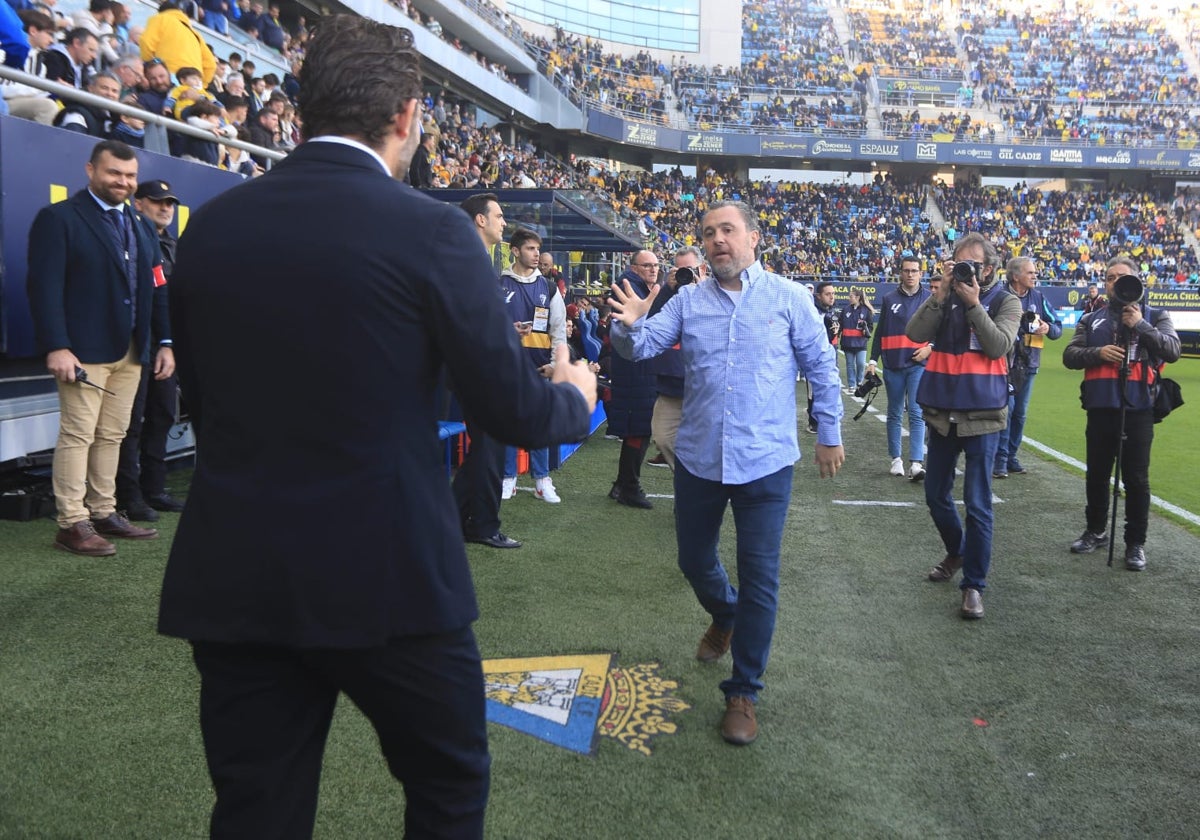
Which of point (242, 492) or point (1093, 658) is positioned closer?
point (242, 492)

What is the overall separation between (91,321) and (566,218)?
11.2m

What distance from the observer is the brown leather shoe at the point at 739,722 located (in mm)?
3463

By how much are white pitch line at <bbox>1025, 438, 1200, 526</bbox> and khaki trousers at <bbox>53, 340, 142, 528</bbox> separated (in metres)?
6.97

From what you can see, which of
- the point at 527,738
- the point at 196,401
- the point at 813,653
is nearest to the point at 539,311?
the point at 813,653

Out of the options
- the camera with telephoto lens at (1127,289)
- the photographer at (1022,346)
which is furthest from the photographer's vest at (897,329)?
the camera with telephoto lens at (1127,289)

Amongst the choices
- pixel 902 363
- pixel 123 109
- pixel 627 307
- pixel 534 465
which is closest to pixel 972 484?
pixel 627 307

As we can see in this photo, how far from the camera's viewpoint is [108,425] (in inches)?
220

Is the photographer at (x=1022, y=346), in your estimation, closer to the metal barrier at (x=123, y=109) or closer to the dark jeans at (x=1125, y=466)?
the dark jeans at (x=1125, y=466)

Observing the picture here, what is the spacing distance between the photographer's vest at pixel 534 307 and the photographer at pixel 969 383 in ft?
8.92

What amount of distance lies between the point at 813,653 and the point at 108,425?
4.19 m

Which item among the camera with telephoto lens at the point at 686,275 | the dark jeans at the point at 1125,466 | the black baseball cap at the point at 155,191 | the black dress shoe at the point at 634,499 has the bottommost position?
the black dress shoe at the point at 634,499

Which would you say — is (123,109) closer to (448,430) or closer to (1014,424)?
(448,430)

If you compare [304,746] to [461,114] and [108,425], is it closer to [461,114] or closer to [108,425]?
[108,425]

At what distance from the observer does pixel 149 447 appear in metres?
6.35
